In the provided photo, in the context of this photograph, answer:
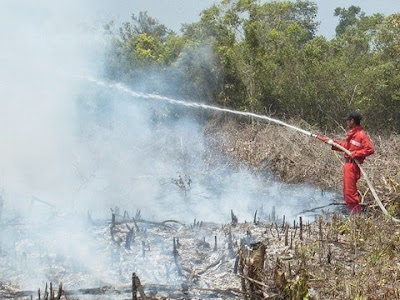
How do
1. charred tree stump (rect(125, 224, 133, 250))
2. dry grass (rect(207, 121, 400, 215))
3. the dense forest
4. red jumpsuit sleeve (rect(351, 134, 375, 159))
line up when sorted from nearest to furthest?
charred tree stump (rect(125, 224, 133, 250)) → red jumpsuit sleeve (rect(351, 134, 375, 159)) → dry grass (rect(207, 121, 400, 215)) → the dense forest

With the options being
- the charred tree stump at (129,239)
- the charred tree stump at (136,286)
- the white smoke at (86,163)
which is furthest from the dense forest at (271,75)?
the charred tree stump at (136,286)

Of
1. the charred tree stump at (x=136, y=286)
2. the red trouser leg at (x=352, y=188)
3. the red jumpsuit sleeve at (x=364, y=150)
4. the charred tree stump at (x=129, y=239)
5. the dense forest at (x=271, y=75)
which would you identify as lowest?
the charred tree stump at (x=136, y=286)

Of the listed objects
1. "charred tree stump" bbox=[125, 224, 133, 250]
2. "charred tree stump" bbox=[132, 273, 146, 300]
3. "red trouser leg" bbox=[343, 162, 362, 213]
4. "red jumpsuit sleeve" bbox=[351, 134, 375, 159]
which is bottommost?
"charred tree stump" bbox=[132, 273, 146, 300]

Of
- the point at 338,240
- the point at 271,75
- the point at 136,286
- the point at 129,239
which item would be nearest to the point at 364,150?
the point at 338,240

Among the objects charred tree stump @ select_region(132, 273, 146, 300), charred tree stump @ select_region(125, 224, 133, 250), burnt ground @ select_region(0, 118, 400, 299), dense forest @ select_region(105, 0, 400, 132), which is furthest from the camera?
dense forest @ select_region(105, 0, 400, 132)

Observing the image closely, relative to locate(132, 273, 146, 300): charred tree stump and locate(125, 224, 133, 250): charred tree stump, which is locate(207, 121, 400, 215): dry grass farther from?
locate(132, 273, 146, 300): charred tree stump

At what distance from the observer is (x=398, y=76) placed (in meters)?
15.3

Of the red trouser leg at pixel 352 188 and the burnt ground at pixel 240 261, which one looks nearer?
the burnt ground at pixel 240 261

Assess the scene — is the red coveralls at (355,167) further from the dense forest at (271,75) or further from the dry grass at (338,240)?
the dense forest at (271,75)

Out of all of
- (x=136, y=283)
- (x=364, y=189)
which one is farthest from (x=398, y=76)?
(x=136, y=283)

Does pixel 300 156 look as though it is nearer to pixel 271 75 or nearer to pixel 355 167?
pixel 355 167

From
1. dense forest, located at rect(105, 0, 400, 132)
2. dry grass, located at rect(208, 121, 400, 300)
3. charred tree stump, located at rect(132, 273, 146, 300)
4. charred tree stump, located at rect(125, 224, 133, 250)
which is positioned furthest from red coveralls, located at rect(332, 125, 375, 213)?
dense forest, located at rect(105, 0, 400, 132)

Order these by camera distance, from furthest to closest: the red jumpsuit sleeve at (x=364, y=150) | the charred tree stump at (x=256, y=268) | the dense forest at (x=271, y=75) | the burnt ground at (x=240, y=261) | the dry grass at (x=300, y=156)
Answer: the dense forest at (x=271, y=75) → the dry grass at (x=300, y=156) → the red jumpsuit sleeve at (x=364, y=150) → the burnt ground at (x=240, y=261) → the charred tree stump at (x=256, y=268)

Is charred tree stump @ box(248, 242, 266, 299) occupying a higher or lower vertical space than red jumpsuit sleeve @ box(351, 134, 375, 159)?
lower
